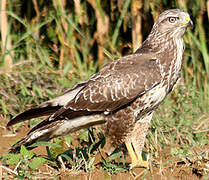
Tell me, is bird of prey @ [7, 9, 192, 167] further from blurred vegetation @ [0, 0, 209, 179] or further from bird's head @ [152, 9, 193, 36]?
blurred vegetation @ [0, 0, 209, 179]

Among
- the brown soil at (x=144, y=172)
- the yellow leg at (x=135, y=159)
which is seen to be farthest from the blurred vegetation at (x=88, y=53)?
the brown soil at (x=144, y=172)

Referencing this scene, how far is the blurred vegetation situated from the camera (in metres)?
5.29

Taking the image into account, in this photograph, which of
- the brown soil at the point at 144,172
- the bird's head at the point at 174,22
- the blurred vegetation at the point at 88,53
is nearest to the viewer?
the brown soil at the point at 144,172

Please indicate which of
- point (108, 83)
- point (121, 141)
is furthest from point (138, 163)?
point (108, 83)

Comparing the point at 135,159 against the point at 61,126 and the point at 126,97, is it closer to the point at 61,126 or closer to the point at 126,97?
the point at 126,97

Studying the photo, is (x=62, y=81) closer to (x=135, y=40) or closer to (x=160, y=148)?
(x=135, y=40)

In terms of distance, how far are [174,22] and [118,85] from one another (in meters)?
0.81

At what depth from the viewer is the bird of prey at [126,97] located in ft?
13.7

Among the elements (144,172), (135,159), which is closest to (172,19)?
(135,159)

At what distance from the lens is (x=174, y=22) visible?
443cm

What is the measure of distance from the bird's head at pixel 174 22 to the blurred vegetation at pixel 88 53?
574 millimetres

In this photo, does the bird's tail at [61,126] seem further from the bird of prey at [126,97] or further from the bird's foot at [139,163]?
the bird's foot at [139,163]

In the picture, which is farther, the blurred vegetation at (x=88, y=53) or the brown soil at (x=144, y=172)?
the blurred vegetation at (x=88, y=53)

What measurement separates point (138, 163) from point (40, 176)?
38.0 inches
